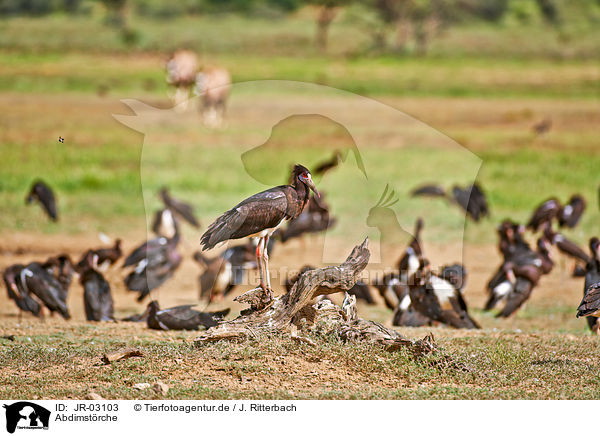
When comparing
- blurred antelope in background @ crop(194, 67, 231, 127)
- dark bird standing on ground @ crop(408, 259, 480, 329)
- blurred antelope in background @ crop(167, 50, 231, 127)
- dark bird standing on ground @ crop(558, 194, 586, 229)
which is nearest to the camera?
dark bird standing on ground @ crop(408, 259, 480, 329)

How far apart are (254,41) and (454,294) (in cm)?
2748

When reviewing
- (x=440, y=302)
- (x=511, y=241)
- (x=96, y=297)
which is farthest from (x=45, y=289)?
(x=511, y=241)

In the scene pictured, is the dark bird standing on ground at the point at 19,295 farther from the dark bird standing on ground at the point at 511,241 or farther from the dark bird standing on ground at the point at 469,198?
the dark bird standing on ground at the point at 469,198

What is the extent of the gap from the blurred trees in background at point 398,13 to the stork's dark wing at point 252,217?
29018mm

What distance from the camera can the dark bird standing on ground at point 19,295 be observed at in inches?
359

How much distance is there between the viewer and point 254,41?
3550 cm

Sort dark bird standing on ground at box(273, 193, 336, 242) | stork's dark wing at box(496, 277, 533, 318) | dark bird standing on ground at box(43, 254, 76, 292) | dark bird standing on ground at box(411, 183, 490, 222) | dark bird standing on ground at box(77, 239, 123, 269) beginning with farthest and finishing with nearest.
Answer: dark bird standing on ground at box(411, 183, 490, 222) → dark bird standing on ground at box(273, 193, 336, 242) → dark bird standing on ground at box(77, 239, 123, 269) → stork's dark wing at box(496, 277, 533, 318) → dark bird standing on ground at box(43, 254, 76, 292)

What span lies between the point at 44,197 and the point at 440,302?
631 cm

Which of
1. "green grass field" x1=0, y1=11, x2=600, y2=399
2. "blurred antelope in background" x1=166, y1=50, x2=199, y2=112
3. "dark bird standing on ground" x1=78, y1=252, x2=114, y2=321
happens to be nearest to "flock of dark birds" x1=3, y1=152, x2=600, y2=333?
"dark bird standing on ground" x1=78, y1=252, x2=114, y2=321

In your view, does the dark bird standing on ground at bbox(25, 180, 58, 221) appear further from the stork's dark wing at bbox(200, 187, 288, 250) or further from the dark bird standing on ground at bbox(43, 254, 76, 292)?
the stork's dark wing at bbox(200, 187, 288, 250)

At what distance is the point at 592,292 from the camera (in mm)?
7102

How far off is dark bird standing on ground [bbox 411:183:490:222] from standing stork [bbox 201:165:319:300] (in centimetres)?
697

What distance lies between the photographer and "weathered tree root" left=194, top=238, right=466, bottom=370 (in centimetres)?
675

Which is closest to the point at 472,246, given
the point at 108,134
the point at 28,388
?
the point at 28,388
